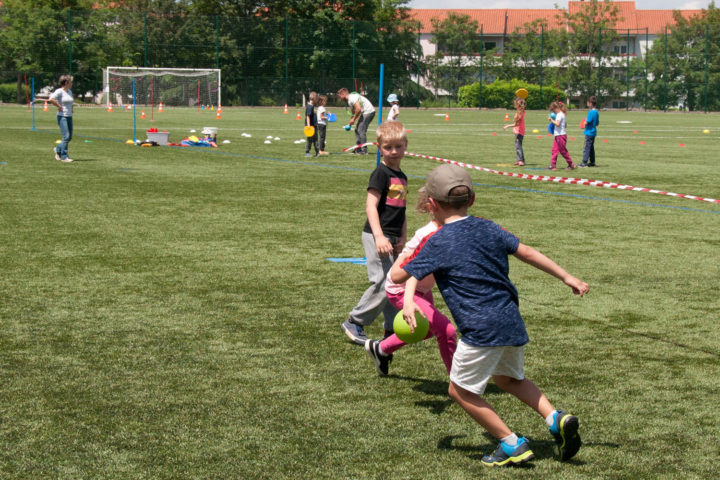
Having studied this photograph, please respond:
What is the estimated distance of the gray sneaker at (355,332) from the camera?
686 centimetres

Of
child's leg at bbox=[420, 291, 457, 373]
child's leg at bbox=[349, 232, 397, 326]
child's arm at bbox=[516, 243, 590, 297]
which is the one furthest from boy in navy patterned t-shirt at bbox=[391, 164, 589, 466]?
child's leg at bbox=[349, 232, 397, 326]

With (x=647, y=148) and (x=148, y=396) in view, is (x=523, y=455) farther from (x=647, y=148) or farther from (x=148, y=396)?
(x=647, y=148)

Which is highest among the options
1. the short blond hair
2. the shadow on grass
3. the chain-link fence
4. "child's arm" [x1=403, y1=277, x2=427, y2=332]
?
the chain-link fence

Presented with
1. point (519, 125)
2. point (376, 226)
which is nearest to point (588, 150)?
point (519, 125)

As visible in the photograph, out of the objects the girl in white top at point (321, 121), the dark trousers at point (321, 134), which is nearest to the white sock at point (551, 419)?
the girl in white top at point (321, 121)

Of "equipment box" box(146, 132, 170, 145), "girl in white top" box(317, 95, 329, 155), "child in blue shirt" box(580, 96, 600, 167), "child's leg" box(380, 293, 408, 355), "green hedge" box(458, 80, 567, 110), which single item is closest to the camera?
"child's leg" box(380, 293, 408, 355)

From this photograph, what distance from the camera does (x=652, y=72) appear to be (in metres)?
72.9

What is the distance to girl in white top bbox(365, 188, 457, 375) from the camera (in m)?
5.12

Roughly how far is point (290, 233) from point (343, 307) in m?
4.13

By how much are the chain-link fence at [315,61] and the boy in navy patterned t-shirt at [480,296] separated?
61.9 meters

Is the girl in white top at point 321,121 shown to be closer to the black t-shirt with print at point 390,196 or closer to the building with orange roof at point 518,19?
the black t-shirt with print at point 390,196

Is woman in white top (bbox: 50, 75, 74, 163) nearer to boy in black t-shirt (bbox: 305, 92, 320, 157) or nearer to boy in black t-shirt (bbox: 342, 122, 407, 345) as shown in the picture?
boy in black t-shirt (bbox: 305, 92, 320, 157)

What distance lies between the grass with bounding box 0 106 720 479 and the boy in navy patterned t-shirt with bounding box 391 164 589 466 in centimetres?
22

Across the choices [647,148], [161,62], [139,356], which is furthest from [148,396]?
[161,62]
